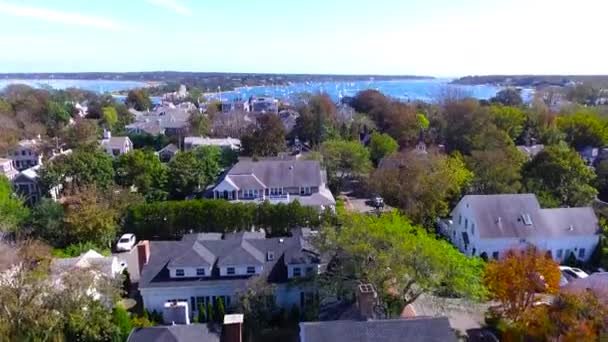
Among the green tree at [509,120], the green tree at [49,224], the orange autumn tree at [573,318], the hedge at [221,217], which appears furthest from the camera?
the green tree at [509,120]

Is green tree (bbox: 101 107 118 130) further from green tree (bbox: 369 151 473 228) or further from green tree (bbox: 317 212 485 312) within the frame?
green tree (bbox: 317 212 485 312)

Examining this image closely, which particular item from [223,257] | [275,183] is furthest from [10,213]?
[275,183]

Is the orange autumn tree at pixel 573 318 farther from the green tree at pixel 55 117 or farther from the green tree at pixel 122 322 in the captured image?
the green tree at pixel 55 117

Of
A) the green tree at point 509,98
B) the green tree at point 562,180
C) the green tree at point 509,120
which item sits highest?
the green tree at point 509,98

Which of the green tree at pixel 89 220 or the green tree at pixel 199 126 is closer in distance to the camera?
the green tree at pixel 89 220

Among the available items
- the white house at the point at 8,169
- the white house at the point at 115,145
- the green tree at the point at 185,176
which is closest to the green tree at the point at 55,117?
the white house at the point at 115,145

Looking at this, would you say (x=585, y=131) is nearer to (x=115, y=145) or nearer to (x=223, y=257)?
(x=223, y=257)

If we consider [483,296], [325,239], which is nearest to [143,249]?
[325,239]
